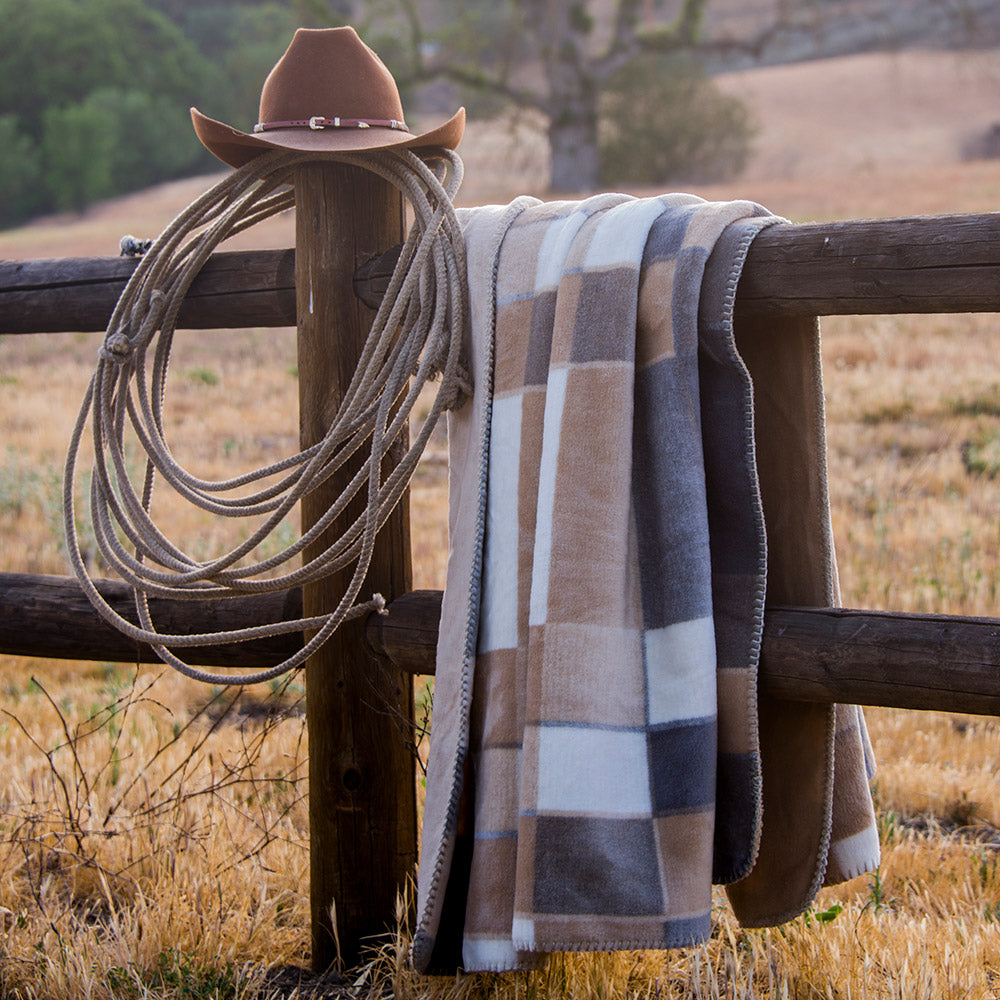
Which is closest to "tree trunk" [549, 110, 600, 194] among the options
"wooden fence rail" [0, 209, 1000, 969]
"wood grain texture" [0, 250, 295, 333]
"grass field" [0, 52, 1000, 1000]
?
"grass field" [0, 52, 1000, 1000]

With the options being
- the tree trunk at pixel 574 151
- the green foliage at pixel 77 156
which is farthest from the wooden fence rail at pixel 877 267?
the green foliage at pixel 77 156

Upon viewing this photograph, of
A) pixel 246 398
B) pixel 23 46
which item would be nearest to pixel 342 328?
pixel 246 398

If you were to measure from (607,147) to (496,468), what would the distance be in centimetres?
2917

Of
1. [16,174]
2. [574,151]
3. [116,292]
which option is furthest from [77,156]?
[116,292]

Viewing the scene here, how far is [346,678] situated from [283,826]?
0.72m

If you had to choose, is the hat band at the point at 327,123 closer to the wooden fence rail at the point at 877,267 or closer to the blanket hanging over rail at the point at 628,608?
the blanket hanging over rail at the point at 628,608

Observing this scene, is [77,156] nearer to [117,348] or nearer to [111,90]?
[111,90]

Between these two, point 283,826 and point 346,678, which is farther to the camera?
point 283,826

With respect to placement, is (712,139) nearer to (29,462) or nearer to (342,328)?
(29,462)

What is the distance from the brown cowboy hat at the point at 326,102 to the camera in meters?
1.65

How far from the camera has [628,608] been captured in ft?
4.63

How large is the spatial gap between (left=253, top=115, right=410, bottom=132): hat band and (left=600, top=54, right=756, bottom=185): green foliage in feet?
91.9

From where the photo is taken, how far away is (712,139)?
28938mm

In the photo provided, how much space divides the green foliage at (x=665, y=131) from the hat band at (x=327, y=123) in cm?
2800
